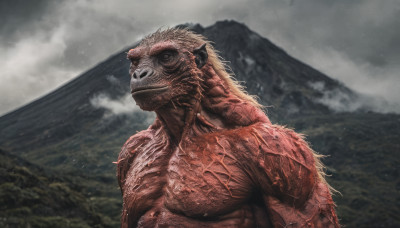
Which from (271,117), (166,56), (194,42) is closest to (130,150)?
(166,56)

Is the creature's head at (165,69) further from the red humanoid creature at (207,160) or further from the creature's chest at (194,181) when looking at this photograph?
the creature's chest at (194,181)

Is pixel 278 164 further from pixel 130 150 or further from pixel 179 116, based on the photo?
pixel 130 150

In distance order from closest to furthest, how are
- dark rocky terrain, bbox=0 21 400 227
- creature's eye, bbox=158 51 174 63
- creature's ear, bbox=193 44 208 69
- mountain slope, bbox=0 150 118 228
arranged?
creature's eye, bbox=158 51 174 63 < creature's ear, bbox=193 44 208 69 < mountain slope, bbox=0 150 118 228 < dark rocky terrain, bbox=0 21 400 227

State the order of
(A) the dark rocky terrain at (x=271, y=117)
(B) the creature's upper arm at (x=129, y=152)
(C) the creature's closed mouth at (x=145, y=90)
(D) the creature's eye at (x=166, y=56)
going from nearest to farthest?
(C) the creature's closed mouth at (x=145, y=90)
(D) the creature's eye at (x=166, y=56)
(B) the creature's upper arm at (x=129, y=152)
(A) the dark rocky terrain at (x=271, y=117)

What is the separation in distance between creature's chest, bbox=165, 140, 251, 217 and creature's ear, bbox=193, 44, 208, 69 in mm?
635

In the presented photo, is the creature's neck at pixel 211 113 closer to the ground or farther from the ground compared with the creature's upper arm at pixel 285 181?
farther from the ground

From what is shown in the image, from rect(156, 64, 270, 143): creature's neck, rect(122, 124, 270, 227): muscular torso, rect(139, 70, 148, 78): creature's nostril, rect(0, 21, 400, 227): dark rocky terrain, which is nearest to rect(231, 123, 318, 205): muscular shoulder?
rect(122, 124, 270, 227): muscular torso

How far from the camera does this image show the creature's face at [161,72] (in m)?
2.45

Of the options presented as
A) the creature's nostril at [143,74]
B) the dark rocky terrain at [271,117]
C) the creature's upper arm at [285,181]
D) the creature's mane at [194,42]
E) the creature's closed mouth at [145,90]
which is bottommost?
the creature's upper arm at [285,181]

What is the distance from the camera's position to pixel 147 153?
2.96m

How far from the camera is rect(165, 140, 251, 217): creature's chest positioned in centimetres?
244

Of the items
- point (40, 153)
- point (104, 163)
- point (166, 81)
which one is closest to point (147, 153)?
point (166, 81)

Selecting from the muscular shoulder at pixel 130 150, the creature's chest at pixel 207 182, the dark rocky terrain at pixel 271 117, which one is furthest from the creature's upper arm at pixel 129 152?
the dark rocky terrain at pixel 271 117

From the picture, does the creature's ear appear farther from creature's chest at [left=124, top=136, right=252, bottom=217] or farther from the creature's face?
creature's chest at [left=124, top=136, right=252, bottom=217]
